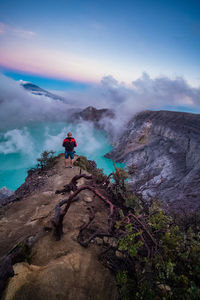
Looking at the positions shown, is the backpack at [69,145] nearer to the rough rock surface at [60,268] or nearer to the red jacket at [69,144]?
the red jacket at [69,144]

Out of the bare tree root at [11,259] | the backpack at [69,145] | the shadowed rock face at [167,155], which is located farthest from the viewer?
the shadowed rock face at [167,155]

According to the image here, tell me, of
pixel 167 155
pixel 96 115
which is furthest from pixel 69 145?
pixel 96 115

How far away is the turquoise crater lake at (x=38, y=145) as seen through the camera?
197ft

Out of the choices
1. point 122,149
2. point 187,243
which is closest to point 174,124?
point 122,149

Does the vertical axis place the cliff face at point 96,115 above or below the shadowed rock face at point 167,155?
above

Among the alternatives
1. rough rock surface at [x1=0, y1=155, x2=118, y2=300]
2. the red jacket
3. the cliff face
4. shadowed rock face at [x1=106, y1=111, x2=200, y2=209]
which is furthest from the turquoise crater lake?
rough rock surface at [x1=0, y1=155, x2=118, y2=300]

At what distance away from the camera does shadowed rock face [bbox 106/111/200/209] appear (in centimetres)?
1947

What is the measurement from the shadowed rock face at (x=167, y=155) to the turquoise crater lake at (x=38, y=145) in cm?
1544

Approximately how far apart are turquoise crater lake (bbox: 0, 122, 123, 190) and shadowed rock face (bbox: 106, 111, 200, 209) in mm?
15441

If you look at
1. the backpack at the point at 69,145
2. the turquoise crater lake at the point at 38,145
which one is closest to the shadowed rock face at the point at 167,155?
the backpack at the point at 69,145

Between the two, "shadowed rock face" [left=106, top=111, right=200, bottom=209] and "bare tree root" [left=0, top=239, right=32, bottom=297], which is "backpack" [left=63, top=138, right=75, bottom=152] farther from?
"shadowed rock face" [left=106, top=111, right=200, bottom=209]

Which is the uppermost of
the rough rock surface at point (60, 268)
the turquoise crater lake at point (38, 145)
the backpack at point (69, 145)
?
the turquoise crater lake at point (38, 145)

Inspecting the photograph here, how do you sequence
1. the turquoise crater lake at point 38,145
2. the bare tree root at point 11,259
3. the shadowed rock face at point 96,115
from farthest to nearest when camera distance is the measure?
the shadowed rock face at point 96,115 < the turquoise crater lake at point 38,145 < the bare tree root at point 11,259

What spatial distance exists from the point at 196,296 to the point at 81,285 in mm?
1949
